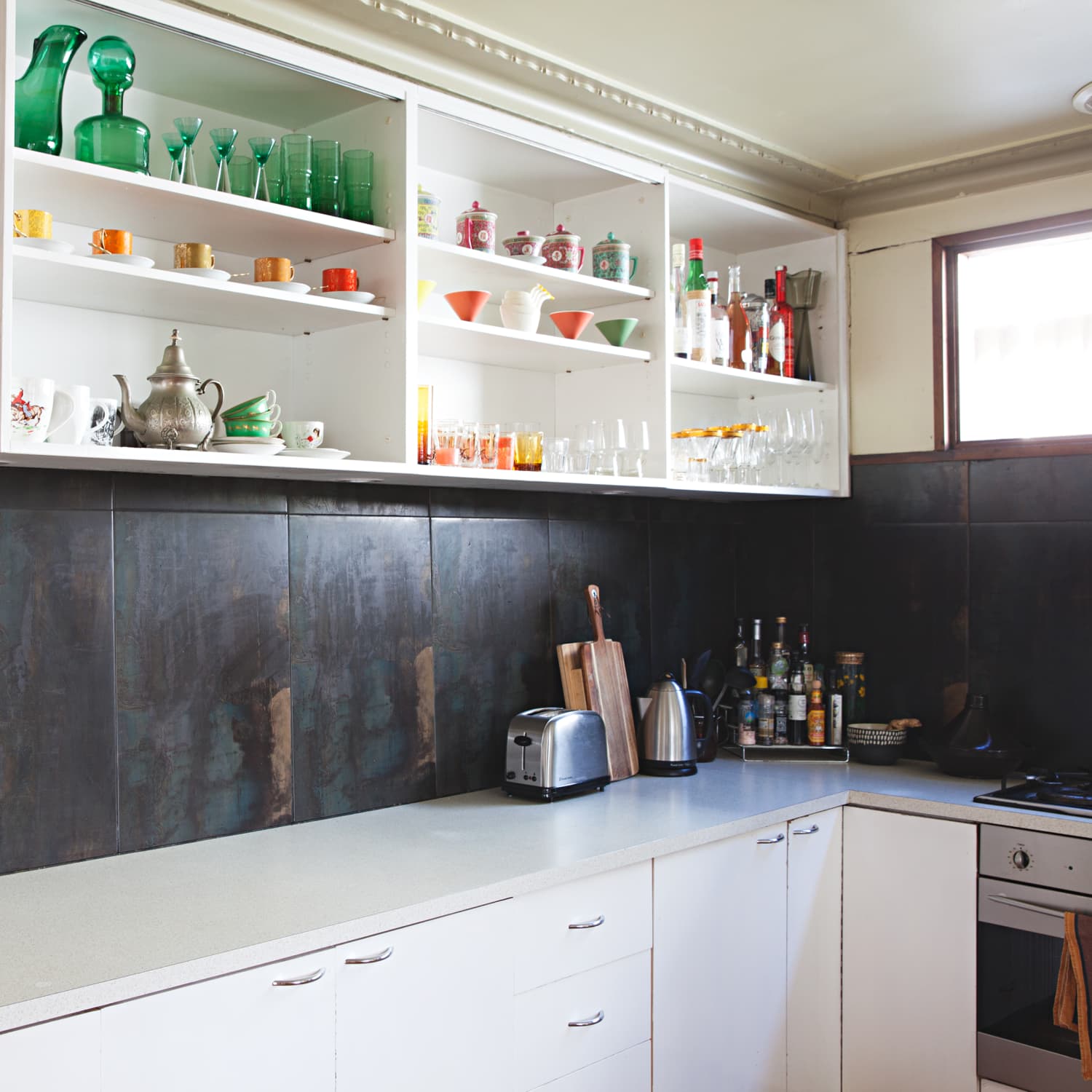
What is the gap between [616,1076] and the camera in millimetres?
2197

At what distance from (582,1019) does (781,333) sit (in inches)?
78.3

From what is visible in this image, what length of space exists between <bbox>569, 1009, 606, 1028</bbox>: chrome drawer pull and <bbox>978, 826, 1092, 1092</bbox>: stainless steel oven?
0.99m

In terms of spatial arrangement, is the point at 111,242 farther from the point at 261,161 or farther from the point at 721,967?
the point at 721,967

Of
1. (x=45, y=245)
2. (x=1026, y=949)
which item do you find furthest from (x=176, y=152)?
(x=1026, y=949)

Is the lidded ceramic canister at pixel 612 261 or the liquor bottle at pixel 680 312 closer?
the lidded ceramic canister at pixel 612 261

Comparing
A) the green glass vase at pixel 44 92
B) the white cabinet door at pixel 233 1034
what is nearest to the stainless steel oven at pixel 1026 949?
the white cabinet door at pixel 233 1034

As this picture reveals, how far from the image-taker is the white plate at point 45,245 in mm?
1737

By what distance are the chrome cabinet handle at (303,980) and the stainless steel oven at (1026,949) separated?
1616 mm

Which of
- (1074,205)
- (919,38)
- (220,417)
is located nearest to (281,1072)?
(220,417)

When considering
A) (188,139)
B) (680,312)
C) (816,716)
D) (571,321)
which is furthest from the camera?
(816,716)

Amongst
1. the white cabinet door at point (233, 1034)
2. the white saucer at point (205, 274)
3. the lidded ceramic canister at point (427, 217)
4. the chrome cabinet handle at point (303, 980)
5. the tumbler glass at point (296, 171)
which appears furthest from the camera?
the lidded ceramic canister at point (427, 217)

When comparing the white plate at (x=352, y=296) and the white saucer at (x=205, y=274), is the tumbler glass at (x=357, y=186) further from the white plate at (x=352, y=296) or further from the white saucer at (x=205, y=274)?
the white saucer at (x=205, y=274)

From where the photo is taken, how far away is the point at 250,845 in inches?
87.0

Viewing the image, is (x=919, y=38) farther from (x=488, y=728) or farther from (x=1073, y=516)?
(x=488, y=728)
